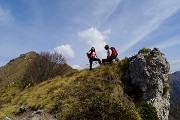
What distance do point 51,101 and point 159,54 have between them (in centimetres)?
947

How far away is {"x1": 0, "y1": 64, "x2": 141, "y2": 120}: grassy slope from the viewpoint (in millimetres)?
22422

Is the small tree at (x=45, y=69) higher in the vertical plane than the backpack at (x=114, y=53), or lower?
higher

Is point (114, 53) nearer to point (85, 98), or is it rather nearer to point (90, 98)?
point (85, 98)

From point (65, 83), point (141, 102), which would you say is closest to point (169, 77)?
point (141, 102)

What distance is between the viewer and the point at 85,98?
24.4 metres

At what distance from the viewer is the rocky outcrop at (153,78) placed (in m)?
24.7

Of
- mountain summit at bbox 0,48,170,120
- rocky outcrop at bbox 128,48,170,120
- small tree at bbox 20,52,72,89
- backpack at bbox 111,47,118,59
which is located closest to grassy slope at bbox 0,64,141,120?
mountain summit at bbox 0,48,170,120

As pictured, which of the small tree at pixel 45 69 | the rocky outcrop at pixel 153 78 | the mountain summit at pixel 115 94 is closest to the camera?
the mountain summit at pixel 115 94

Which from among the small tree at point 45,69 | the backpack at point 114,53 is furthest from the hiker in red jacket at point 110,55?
the small tree at point 45,69

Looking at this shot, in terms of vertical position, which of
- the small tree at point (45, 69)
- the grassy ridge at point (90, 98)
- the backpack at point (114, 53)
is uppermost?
the small tree at point (45, 69)

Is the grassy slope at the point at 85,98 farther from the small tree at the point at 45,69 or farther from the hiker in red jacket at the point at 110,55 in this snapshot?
the small tree at the point at 45,69

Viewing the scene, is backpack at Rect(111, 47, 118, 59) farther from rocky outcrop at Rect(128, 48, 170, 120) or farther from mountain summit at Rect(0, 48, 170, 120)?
rocky outcrop at Rect(128, 48, 170, 120)

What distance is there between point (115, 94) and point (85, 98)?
88.6 inches

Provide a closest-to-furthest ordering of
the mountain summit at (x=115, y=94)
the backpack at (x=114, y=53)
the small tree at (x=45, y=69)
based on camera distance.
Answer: the mountain summit at (x=115, y=94) < the backpack at (x=114, y=53) < the small tree at (x=45, y=69)
